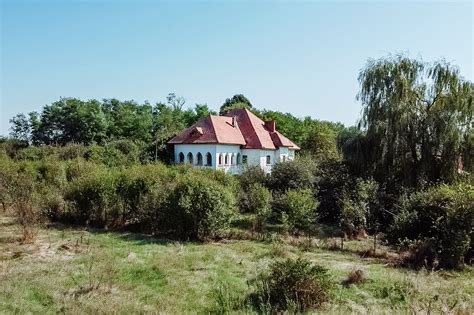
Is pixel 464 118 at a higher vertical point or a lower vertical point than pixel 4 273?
higher

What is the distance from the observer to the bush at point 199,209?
42.3 feet

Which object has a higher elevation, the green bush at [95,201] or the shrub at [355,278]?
the green bush at [95,201]

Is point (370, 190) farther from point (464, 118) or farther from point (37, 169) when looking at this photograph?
point (37, 169)

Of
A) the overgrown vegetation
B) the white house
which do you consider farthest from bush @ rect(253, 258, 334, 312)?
the white house

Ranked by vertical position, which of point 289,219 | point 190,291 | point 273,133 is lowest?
point 190,291

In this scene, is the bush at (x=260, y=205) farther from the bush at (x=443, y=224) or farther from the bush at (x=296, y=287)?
the bush at (x=296, y=287)

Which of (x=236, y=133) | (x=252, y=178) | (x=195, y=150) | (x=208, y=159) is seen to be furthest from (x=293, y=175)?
(x=236, y=133)

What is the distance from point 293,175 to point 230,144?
16.7m

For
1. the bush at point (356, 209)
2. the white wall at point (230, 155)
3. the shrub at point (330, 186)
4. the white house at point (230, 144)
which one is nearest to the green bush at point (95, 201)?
the bush at point (356, 209)

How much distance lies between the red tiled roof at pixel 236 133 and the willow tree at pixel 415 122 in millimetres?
16972

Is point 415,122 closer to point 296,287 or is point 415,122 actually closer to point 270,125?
point 296,287

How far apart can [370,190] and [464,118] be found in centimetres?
610

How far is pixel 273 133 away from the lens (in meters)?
39.2

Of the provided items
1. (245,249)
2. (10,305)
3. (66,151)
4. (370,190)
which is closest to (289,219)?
(245,249)
